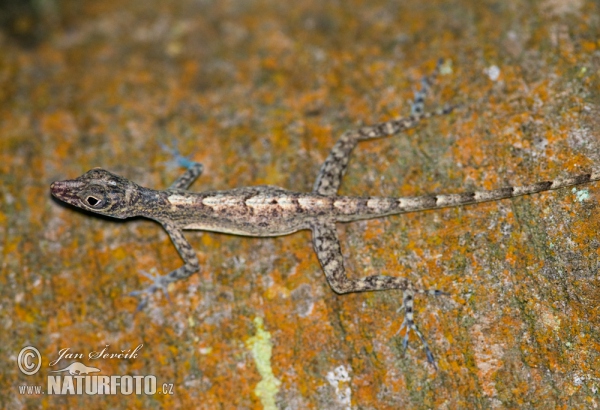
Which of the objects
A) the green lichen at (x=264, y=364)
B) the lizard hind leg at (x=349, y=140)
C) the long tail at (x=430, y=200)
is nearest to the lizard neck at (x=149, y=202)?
the green lichen at (x=264, y=364)

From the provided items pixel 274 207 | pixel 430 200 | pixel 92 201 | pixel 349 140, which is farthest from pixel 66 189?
pixel 430 200

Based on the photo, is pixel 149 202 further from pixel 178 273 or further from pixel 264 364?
pixel 264 364

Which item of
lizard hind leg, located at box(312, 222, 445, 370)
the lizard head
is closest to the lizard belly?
lizard hind leg, located at box(312, 222, 445, 370)

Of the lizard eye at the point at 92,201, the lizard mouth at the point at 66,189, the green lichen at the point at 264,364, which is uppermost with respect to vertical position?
the lizard mouth at the point at 66,189

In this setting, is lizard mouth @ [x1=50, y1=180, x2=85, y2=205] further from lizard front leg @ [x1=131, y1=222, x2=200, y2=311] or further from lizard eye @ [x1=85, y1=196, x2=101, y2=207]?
lizard front leg @ [x1=131, y1=222, x2=200, y2=311]

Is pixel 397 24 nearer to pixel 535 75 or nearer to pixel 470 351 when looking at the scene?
pixel 535 75

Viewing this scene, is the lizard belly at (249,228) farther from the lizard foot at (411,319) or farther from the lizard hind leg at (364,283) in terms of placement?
the lizard foot at (411,319)
